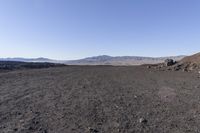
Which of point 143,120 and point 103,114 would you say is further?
point 103,114

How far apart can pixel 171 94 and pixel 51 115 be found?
21.2ft

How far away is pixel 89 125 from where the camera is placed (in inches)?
304

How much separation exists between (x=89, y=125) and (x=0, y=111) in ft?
12.3

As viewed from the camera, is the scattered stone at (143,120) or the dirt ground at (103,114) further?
the scattered stone at (143,120)

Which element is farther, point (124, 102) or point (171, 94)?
point (171, 94)

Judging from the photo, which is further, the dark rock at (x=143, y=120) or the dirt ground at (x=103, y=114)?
the dark rock at (x=143, y=120)

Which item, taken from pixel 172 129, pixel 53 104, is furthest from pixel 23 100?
pixel 172 129

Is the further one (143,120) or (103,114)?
(103,114)

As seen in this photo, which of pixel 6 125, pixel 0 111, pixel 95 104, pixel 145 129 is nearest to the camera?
pixel 145 129

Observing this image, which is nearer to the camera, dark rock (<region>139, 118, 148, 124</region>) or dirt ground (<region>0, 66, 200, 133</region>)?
dirt ground (<region>0, 66, 200, 133</region>)

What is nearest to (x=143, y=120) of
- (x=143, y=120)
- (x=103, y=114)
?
(x=143, y=120)

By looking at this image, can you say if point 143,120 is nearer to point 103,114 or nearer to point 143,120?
point 143,120

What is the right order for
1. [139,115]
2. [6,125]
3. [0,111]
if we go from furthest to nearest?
[0,111], [139,115], [6,125]

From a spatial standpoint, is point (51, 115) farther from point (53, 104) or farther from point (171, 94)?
point (171, 94)
